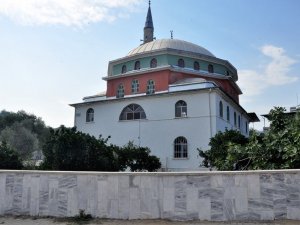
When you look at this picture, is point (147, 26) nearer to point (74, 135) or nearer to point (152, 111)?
point (152, 111)

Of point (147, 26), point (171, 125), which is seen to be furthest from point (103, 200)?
point (147, 26)

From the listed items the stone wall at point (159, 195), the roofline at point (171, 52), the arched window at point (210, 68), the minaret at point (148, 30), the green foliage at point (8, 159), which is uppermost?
the minaret at point (148, 30)

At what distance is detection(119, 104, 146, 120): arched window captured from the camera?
29.8 metres

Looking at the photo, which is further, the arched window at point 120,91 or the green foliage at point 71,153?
the arched window at point 120,91

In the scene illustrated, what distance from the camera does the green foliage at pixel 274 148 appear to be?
9.53 metres

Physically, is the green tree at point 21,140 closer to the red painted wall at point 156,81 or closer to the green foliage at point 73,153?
the red painted wall at point 156,81

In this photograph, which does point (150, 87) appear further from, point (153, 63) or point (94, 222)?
point (94, 222)

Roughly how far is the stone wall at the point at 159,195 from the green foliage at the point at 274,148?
8.44 ft

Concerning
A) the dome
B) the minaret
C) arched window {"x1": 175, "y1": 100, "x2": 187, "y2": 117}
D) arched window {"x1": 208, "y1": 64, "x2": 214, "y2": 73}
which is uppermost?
the minaret

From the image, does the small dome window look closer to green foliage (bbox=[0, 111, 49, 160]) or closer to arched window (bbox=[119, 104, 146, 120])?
arched window (bbox=[119, 104, 146, 120])

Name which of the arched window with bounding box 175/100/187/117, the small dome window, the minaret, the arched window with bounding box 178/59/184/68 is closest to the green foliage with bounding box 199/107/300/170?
the arched window with bounding box 175/100/187/117

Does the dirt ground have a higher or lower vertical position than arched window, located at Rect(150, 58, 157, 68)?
lower

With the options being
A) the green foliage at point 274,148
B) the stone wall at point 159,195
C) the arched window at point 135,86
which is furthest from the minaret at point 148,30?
the stone wall at point 159,195

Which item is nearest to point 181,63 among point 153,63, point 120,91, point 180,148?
point 153,63
